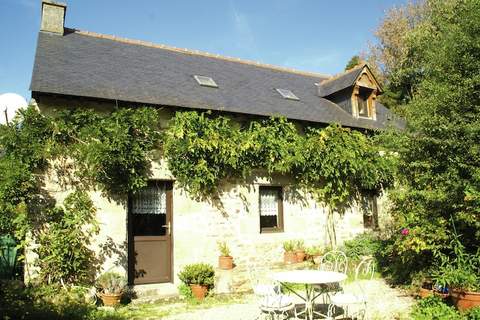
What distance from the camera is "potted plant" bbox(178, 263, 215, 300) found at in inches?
331

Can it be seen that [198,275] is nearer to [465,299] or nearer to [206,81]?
[465,299]

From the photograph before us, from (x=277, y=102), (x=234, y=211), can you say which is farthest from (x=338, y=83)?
(x=234, y=211)

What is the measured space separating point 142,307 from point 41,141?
382 cm

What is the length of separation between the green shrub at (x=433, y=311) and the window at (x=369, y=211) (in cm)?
553

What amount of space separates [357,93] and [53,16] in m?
9.67

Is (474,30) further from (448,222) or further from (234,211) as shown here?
(234,211)

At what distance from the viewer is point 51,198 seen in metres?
7.98

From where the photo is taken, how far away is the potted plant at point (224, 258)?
9.11m

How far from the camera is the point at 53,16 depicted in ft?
37.4

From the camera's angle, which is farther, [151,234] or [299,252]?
[299,252]

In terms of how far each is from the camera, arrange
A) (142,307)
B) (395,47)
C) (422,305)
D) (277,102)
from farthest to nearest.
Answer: (395,47) → (277,102) → (142,307) → (422,305)

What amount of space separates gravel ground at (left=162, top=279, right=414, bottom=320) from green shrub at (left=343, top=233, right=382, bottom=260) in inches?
85.6

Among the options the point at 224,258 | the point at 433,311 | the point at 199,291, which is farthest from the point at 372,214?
the point at 199,291

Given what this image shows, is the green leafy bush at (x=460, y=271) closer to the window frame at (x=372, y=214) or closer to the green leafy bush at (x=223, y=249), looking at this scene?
the green leafy bush at (x=223, y=249)
